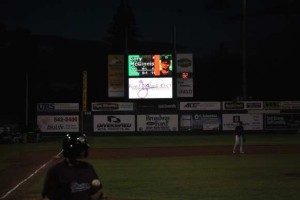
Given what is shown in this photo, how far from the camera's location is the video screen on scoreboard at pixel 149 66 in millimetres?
47281

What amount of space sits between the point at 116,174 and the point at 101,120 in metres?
33.7

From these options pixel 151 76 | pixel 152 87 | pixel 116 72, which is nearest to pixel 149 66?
pixel 151 76

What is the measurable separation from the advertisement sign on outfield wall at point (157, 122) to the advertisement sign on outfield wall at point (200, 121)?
A: 849mm

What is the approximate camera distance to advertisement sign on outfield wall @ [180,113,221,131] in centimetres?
5391

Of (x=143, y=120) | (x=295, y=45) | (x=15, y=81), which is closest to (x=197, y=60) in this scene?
(x=295, y=45)

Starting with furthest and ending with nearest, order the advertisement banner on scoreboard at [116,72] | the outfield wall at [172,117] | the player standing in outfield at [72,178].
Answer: the outfield wall at [172,117] → the advertisement banner on scoreboard at [116,72] → the player standing in outfield at [72,178]

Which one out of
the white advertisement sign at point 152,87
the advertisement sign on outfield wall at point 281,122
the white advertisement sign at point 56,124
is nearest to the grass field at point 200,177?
the white advertisement sign at point 152,87

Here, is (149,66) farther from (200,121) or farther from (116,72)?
(200,121)

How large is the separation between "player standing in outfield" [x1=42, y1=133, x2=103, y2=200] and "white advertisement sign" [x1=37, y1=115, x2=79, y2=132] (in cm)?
4833

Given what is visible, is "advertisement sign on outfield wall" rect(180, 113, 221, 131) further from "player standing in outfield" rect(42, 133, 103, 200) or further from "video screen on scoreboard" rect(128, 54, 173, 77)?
"player standing in outfield" rect(42, 133, 103, 200)

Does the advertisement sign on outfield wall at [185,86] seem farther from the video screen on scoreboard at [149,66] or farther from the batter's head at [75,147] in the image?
the batter's head at [75,147]

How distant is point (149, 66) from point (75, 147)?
42308mm

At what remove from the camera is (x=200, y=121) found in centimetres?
5400

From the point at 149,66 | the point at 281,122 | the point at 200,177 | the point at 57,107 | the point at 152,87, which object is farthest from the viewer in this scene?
the point at 281,122
